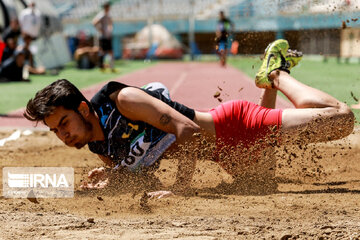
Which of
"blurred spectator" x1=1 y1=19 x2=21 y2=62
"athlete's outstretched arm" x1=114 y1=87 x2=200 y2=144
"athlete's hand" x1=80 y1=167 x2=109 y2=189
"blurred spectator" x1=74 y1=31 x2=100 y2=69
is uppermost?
"athlete's outstretched arm" x1=114 y1=87 x2=200 y2=144

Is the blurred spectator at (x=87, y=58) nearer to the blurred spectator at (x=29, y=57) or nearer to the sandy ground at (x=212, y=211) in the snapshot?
the blurred spectator at (x=29, y=57)

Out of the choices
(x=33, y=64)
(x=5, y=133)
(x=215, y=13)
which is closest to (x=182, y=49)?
(x=215, y=13)

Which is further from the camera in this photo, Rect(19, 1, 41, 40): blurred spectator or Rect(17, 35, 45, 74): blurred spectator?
Rect(19, 1, 41, 40): blurred spectator

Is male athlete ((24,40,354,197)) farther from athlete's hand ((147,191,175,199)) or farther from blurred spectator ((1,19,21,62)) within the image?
blurred spectator ((1,19,21,62))

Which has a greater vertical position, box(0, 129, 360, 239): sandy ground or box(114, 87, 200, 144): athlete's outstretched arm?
box(114, 87, 200, 144): athlete's outstretched arm

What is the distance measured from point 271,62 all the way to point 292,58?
8.5 inches

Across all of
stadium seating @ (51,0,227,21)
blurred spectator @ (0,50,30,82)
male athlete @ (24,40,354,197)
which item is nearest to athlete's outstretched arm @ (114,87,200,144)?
male athlete @ (24,40,354,197)

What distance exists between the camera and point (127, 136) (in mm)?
3547

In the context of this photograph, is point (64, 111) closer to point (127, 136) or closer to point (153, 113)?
point (127, 136)

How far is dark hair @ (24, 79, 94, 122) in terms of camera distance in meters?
3.31

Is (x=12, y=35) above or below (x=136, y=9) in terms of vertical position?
below

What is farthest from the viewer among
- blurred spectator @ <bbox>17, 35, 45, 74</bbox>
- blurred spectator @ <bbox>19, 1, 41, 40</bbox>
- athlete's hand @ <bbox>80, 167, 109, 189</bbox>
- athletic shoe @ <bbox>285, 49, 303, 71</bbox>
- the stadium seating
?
the stadium seating

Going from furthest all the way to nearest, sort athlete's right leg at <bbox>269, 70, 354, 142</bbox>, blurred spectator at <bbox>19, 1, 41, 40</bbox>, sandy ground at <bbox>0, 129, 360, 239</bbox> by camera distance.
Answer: blurred spectator at <bbox>19, 1, 41, 40</bbox>
athlete's right leg at <bbox>269, 70, 354, 142</bbox>
sandy ground at <bbox>0, 129, 360, 239</bbox>

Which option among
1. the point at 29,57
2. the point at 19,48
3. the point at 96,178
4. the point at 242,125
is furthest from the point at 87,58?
the point at 242,125
